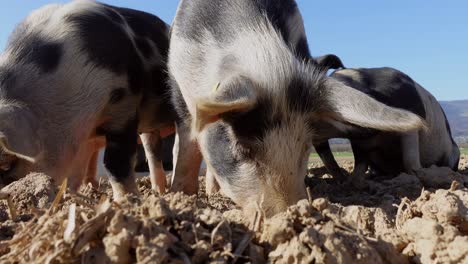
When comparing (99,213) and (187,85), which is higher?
(99,213)

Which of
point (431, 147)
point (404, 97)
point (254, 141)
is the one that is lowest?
point (431, 147)

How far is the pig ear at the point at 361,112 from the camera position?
294cm

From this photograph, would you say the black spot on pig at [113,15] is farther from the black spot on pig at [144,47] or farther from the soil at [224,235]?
the soil at [224,235]

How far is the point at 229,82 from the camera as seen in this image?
3.07 m

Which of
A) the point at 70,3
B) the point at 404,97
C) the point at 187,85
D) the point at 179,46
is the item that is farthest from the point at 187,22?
the point at 404,97

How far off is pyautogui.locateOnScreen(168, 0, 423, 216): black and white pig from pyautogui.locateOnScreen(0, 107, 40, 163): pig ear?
1158 mm

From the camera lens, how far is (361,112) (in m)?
Answer: 3.13

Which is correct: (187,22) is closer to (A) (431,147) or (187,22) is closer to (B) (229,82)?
(B) (229,82)

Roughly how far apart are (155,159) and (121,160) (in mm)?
1534

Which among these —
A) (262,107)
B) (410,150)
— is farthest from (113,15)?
(410,150)

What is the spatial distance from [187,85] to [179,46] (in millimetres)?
505

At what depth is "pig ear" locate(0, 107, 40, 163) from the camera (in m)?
3.56

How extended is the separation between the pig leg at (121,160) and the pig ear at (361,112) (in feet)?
5.55

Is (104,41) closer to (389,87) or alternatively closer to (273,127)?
(273,127)
